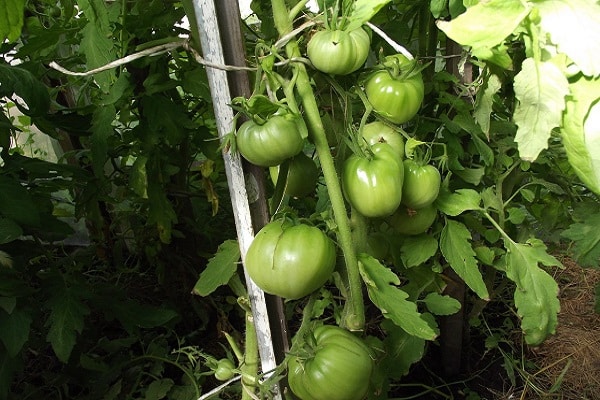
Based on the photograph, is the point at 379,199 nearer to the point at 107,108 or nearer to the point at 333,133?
the point at 333,133

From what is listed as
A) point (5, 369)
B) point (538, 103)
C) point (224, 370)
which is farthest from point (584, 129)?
point (5, 369)

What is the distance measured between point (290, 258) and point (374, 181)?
0.45ft

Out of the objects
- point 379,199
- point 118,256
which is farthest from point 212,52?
point 118,256

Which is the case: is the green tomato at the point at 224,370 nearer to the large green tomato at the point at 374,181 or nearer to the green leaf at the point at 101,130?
the large green tomato at the point at 374,181

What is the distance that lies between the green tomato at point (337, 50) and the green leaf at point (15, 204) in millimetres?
632

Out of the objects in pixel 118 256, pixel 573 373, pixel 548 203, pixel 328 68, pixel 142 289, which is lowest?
pixel 573 373

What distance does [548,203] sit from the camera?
1.15 metres

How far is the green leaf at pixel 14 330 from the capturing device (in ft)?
3.08

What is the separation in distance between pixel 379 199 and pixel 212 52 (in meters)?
0.27

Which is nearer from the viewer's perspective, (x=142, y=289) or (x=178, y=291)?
(x=178, y=291)

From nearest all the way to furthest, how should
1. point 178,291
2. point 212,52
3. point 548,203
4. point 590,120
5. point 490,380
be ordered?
point 590,120, point 212,52, point 548,203, point 490,380, point 178,291

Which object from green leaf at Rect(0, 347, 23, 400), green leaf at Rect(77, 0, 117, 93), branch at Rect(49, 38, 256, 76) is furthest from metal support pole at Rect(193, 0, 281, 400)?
green leaf at Rect(0, 347, 23, 400)

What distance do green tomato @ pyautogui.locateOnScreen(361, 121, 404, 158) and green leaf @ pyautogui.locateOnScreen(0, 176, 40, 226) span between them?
63cm

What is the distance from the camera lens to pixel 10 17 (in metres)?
0.45
